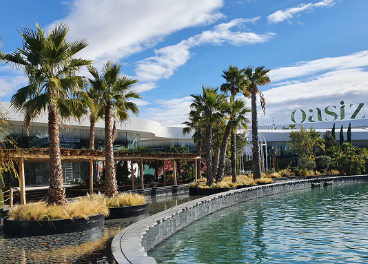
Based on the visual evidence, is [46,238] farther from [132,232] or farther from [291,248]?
[291,248]

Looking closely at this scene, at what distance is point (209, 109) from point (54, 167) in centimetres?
1541

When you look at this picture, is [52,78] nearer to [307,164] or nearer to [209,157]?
[209,157]

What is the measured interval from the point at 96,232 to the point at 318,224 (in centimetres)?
857

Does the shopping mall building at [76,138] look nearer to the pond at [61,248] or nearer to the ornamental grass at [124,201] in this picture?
the ornamental grass at [124,201]

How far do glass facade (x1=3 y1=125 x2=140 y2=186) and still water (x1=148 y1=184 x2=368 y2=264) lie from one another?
52.6ft

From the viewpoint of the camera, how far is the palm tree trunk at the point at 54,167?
13820mm

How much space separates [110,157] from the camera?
18141 millimetres

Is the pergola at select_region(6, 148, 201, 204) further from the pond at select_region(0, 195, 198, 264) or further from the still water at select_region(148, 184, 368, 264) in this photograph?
the still water at select_region(148, 184, 368, 264)

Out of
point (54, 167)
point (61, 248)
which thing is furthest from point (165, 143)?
point (61, 248)

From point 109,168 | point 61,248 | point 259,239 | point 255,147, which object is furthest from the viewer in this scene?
point 255,147

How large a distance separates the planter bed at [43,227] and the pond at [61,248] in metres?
0.25

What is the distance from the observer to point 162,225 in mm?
11984

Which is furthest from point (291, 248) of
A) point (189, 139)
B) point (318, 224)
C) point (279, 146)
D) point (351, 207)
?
point (279, 146)

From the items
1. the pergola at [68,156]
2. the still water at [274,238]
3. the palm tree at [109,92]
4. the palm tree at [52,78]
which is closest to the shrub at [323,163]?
the pergola at [68,156]
